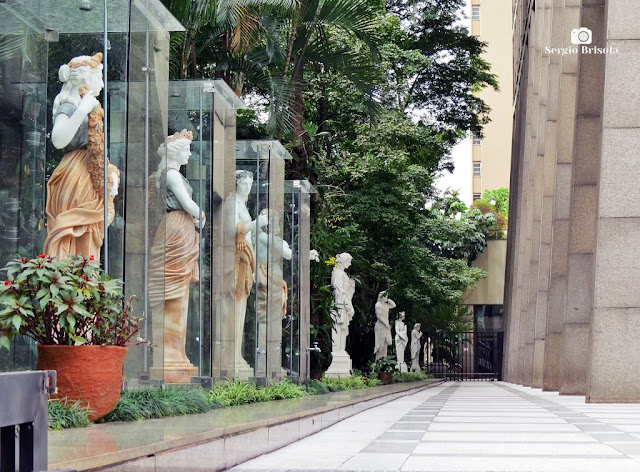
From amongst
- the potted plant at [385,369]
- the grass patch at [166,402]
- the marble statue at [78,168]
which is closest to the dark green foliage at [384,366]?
the potted plant at [385,369]

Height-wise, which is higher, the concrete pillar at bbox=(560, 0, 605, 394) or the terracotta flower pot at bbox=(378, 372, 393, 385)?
the concrete pillar at bbox=(560, 0, 605, 394)

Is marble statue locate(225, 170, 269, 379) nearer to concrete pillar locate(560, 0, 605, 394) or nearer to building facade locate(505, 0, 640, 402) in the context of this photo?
building facade locate(505, 0, 640, 402)

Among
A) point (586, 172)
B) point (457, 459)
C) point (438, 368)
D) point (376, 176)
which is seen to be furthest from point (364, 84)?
point (438, 368)

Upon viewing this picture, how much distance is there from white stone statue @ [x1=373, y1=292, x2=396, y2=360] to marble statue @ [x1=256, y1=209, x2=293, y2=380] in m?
16.1

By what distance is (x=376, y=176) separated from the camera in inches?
1081

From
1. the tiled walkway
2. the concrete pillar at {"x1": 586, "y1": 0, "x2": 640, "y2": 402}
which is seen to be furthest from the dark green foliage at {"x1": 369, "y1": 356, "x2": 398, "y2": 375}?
the tiled walkway

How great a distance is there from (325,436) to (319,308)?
540 inches

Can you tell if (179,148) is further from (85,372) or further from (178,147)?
(85,372)

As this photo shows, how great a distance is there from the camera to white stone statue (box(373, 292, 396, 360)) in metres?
33.8

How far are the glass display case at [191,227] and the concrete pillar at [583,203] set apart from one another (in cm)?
728

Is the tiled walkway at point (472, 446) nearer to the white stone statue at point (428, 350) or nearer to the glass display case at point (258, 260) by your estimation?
the glass display case at point (258, 260)

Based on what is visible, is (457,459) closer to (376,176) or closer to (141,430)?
(141,430)

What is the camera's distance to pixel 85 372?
6.09 metres

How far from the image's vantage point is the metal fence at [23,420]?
2658mm
